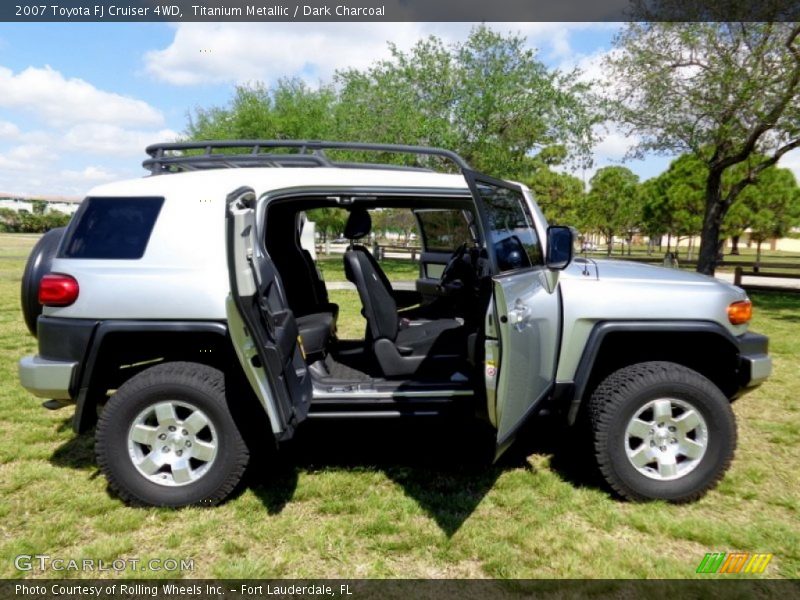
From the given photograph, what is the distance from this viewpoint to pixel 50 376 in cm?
311

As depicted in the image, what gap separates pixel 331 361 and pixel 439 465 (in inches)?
47.9

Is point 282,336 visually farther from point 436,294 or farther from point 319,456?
point 436,294

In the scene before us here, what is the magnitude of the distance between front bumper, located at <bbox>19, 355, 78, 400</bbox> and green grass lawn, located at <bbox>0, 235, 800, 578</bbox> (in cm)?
73

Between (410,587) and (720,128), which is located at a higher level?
(720,128)

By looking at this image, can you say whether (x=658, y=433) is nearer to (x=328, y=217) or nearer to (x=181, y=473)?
(x=181, y=473)

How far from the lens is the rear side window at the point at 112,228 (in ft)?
10.4

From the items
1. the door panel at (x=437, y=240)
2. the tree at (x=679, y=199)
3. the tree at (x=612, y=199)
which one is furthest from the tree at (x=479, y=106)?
the tree at (x=612, y=199)

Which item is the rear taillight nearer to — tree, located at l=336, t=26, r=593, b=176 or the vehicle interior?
the vehicle interior

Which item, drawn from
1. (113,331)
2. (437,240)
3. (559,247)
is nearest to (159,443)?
(113,331)

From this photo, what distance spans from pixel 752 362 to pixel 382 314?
239 centimetres

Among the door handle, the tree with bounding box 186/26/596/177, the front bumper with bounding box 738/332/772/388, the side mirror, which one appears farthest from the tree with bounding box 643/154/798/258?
the door handle

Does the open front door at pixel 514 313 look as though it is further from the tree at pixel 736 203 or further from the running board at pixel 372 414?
the tree at pixel 736 203

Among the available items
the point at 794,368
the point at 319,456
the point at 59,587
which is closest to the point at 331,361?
Answer: the point at 319,456

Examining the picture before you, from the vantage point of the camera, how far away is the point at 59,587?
101 inches
